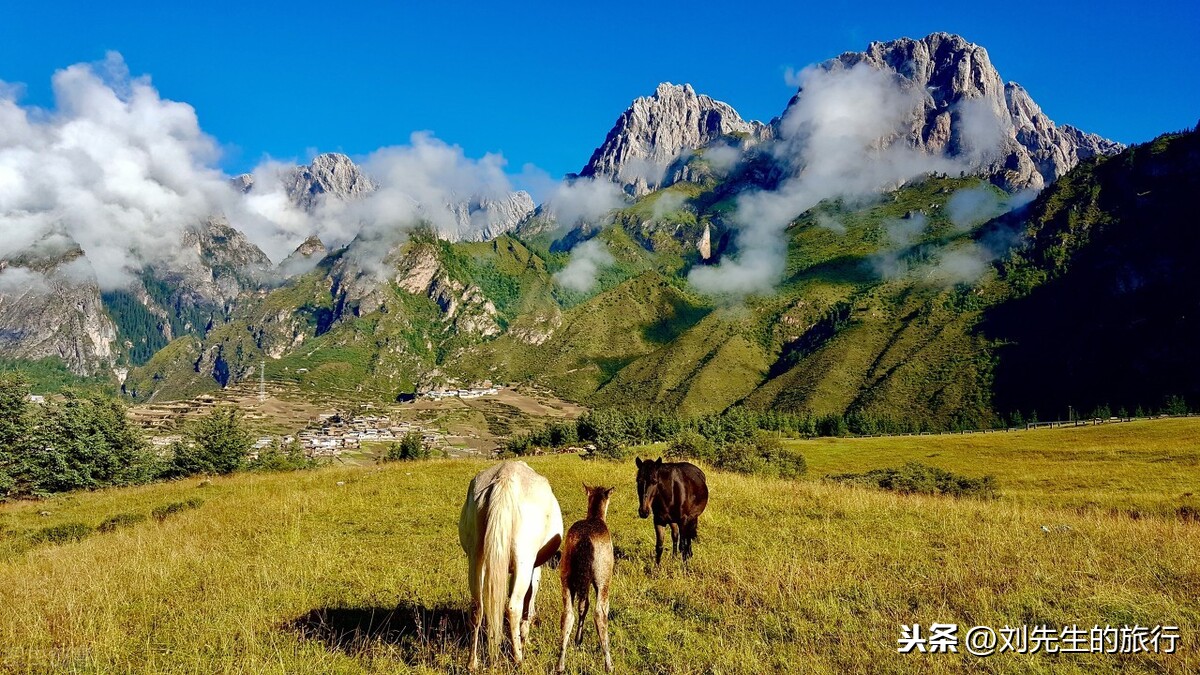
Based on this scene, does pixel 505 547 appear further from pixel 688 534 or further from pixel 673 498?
pixel 688 534

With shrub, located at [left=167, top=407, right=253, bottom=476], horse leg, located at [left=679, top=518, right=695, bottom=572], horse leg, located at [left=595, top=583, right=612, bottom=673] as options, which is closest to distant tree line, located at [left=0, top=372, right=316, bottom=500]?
shrub, located at [left=167, top=407, right=253, bottom=476]

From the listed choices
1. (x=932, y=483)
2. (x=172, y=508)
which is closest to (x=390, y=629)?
(x=172, y=508)

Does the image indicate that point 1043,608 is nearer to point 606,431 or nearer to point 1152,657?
point 1152,657

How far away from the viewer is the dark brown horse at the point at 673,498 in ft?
39.2

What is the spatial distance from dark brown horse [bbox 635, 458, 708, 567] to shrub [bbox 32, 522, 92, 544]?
1746cm

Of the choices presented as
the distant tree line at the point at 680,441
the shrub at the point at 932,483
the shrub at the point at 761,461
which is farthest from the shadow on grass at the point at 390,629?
the shrub at the point at 761,461

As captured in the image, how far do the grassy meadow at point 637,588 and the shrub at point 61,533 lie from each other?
1.69 ft

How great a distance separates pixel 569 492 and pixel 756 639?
13832 millimetres

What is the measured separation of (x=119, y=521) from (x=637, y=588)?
19.0 metres

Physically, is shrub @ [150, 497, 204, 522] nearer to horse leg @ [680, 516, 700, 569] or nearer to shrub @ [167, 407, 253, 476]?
horse leg @ [680, 516, 700, 569]

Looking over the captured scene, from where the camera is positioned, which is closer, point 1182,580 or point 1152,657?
point 1152,657

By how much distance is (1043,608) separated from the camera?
8523mm

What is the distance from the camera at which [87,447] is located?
35281 millimetres

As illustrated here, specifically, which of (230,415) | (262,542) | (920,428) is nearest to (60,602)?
(262,542)
